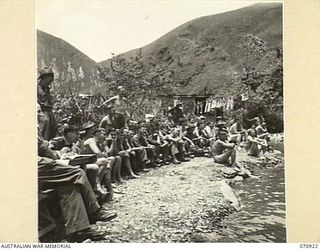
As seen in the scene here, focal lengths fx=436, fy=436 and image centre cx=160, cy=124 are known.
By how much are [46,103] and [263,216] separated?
8.36ft

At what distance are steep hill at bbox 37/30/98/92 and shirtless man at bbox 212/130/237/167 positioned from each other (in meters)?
1.46

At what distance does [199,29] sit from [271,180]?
174cm

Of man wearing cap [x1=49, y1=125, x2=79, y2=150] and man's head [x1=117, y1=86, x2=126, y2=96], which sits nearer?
man wearing cap [x1=49, y1=125, x2=79, y2=150]

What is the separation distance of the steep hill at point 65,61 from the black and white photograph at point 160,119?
1 centimetres

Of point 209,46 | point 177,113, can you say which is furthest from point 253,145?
point 209,46

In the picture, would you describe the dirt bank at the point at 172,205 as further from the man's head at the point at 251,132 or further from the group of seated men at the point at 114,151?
the man's head at the point at 251,132

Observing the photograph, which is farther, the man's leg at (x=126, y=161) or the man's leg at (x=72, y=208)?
the man's leg at (x=126, y=161)

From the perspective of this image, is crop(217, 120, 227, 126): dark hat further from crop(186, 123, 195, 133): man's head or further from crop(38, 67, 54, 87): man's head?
crop(38, 67, 54, 87): man's head

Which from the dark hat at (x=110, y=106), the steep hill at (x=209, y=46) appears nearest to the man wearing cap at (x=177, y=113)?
the steep hill at (x=209, y=46)

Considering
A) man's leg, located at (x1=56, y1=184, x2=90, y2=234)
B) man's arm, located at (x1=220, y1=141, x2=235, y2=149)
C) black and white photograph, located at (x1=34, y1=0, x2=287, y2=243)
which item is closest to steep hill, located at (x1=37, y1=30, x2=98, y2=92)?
black and white photograph, located at (x1=34, y1=0, x2=287, y2=243)

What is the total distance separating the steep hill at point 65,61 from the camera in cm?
455

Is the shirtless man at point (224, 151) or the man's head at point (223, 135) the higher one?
the man's head at point (223, 135)

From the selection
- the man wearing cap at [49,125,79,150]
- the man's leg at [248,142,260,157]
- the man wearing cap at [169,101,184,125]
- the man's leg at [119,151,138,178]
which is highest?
the man wearing cap at [169,101,184,125]

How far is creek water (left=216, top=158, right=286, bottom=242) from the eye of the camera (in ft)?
14.7
